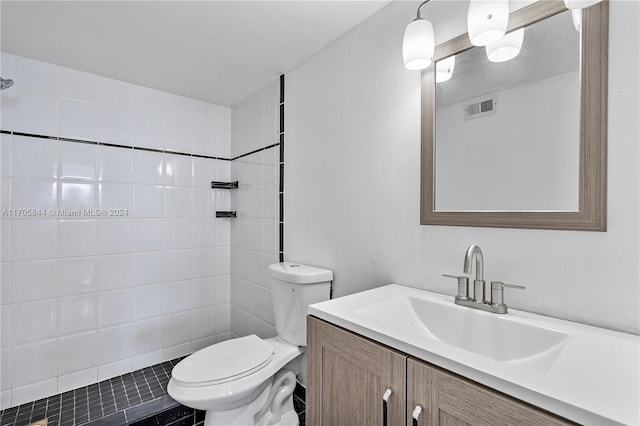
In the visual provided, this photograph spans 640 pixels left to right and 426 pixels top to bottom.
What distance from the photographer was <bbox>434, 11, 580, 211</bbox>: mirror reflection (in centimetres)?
92

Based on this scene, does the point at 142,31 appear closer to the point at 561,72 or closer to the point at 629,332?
the point at 561,72

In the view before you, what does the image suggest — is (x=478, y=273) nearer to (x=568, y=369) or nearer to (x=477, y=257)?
(x=477, y=257)

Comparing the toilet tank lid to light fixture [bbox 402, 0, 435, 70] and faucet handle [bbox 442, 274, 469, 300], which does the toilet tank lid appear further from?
light fixture [bbox 402, 0, 435, 70]

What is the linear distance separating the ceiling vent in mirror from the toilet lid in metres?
1.39

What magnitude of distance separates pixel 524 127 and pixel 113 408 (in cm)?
240

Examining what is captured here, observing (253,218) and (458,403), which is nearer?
(458,403)

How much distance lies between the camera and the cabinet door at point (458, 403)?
1.90 feet

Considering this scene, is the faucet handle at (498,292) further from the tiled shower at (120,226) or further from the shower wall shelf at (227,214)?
the shower wall shelf at (227,214)

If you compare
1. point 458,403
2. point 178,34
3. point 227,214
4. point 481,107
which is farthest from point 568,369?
point 227,214

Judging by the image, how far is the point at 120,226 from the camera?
218cm

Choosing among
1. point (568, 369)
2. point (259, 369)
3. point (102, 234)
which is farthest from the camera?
point (102, 234)

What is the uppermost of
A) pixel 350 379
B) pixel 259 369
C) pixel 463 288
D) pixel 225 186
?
pixel 225 186

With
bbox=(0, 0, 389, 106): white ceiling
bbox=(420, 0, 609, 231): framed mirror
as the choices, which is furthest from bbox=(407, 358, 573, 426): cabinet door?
bbox=(0, 0, 389, 106): white ceiling

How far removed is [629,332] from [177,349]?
8.45 feet
